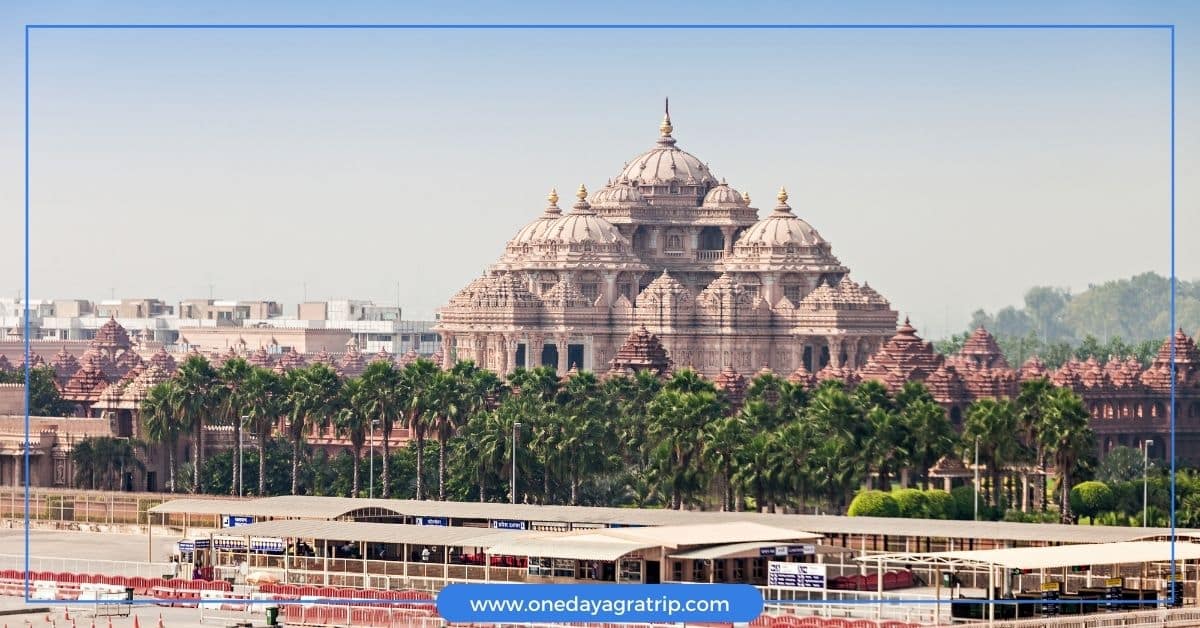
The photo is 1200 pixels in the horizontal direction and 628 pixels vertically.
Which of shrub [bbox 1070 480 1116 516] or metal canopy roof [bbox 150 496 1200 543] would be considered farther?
shrub [bbox 1070 480 1116 516]

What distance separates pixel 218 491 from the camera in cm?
16450

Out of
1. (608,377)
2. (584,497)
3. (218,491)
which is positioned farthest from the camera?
(608,377)

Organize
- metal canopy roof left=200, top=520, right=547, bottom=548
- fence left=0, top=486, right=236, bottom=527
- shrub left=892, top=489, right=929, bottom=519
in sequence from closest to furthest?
metal canopy roof left=200, top=520, right=547, bottom=548
shrub left=892, top=489, right=929, bottom=519
fence left=0, top=486, right=236, bottom=527

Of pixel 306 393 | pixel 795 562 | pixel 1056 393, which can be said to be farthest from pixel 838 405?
pixel 795 562

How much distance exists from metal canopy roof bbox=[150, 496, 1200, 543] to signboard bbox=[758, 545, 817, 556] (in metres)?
5.83

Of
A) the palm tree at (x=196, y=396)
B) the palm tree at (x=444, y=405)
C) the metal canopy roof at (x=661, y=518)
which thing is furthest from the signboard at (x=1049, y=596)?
the palm tree at (x=196, y=396)

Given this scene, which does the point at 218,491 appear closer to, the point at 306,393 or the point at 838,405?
the point at 306,393

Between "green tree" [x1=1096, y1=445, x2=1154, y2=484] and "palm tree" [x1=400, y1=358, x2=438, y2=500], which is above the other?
"palm tree" [x1=400, y1=358, x2=438, y2=500]

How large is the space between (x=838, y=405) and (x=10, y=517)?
3498cm

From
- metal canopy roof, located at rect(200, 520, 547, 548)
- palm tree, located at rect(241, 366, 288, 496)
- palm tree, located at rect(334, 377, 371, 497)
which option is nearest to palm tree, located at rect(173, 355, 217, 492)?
palm tree, located at rect(241, 366, 288, 496)

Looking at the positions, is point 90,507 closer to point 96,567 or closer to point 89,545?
point 89,545

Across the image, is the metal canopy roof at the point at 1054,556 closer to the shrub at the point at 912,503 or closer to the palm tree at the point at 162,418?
the shrub at the point at 912,503

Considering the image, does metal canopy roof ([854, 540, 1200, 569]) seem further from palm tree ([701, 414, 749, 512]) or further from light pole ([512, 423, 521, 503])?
light pole ([512, 423, 521, 503])

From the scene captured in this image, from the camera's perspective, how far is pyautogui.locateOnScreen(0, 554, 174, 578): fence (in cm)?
10850
